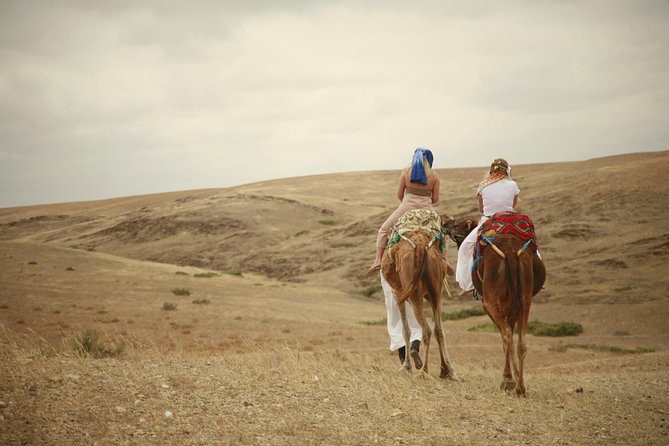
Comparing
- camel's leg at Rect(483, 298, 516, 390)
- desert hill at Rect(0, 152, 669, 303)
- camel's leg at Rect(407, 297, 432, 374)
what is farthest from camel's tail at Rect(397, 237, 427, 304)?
desert hill at Rect(0, 152, 669, 303)

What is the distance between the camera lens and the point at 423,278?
30.5 ft

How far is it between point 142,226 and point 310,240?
24626 mm

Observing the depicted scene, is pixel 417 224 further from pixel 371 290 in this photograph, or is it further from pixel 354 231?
pixel 354 231

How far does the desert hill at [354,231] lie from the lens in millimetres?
31484

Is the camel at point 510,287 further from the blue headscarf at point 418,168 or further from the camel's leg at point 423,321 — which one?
the blue headscarf at point 418,168

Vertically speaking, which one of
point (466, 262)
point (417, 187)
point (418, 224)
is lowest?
point (466, 262)

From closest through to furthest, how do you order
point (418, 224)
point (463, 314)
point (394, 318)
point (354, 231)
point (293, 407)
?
point (293, 407) → point (418, 224) → point (394, 318) → point (463, 314) → point (354, 231)

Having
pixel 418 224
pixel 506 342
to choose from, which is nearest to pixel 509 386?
pixel 506 342

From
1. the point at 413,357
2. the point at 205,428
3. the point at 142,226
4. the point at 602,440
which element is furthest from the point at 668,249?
the point at 142,226

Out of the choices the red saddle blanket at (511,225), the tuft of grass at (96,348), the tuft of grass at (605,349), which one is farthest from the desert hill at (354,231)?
the tuft of grass at (96,348)

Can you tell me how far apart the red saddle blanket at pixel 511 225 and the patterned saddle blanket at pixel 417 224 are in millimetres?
1030

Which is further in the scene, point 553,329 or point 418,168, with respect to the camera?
point 553,329

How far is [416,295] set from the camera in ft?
30.2

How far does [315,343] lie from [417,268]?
10.0 meters
